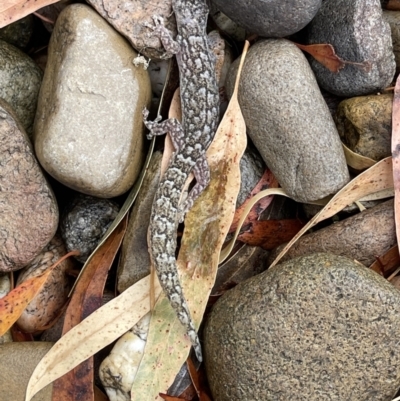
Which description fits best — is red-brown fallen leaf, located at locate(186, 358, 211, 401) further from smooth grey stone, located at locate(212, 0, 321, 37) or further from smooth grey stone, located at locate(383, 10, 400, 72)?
smooth grey stone, located at locate(383, 10, 400, 72)

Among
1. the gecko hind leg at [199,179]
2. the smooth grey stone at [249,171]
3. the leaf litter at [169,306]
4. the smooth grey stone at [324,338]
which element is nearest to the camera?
the smooth grey stone at [324,338]

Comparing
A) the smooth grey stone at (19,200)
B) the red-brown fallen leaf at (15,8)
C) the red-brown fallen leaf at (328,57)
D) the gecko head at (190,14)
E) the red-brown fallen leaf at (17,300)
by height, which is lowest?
the red-brown fallen leaf at (17,300)

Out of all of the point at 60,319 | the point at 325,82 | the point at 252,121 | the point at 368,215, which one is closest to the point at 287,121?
the point at 252,121

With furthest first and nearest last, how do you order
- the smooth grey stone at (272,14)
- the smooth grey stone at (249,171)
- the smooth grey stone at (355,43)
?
the smooth grey stone at (249,171), the smooth grey stone at (355,43), the smooth grey stone at (272,14)

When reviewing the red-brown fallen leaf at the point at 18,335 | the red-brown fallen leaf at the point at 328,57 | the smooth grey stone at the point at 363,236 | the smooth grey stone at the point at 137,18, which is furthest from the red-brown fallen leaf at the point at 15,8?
the smooth grey stone at the point at 363,236

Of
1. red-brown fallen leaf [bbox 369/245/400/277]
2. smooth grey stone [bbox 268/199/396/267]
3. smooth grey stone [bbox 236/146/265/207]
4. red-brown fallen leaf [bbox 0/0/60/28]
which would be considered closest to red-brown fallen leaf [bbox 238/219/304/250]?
smooth grey stone [bbox 236/146/265/207]

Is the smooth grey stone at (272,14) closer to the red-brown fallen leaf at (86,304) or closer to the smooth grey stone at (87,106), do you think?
the smooth grey stone at (87,106)

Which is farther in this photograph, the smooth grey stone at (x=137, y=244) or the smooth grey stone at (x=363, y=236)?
the smooth grey stone at (x=137, y=244)

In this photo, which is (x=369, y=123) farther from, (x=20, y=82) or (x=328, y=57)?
(x=20, y=82)

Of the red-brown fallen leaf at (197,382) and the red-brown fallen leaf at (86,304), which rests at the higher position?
the red-brown fallen leaf at (86,304)
